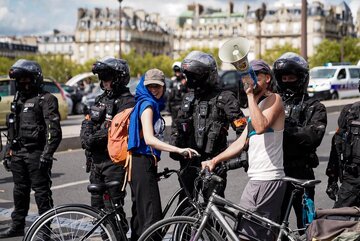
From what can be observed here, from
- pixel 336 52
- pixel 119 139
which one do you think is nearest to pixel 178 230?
A: pixel 119 139

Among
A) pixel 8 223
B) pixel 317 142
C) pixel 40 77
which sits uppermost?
pixel 40 77

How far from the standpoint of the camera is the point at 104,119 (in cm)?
582

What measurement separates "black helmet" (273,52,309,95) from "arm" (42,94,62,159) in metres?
2.14

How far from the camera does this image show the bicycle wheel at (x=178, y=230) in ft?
14.3

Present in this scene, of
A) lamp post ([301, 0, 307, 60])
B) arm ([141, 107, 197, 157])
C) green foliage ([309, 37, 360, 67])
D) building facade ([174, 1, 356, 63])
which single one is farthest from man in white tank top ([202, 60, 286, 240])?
building facade ([174, 1, 356, 63])

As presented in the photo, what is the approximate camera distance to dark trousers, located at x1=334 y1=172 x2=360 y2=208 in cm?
493

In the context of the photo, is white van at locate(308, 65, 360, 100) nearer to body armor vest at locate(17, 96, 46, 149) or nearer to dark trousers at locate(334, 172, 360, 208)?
body armor vest at locate(17, 96, 46, 149)

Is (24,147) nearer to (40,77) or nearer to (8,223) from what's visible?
(40,77)

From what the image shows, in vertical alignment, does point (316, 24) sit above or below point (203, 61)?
above

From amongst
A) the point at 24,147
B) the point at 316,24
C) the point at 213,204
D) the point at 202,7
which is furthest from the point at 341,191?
the point at 202,7

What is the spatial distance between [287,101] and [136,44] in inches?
5893

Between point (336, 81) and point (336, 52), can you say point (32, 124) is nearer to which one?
point (336, 81)

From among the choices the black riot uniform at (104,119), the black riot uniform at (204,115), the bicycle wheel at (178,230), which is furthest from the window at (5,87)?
the bicycle wheel at (178,230)

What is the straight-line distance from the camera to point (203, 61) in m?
5.38
